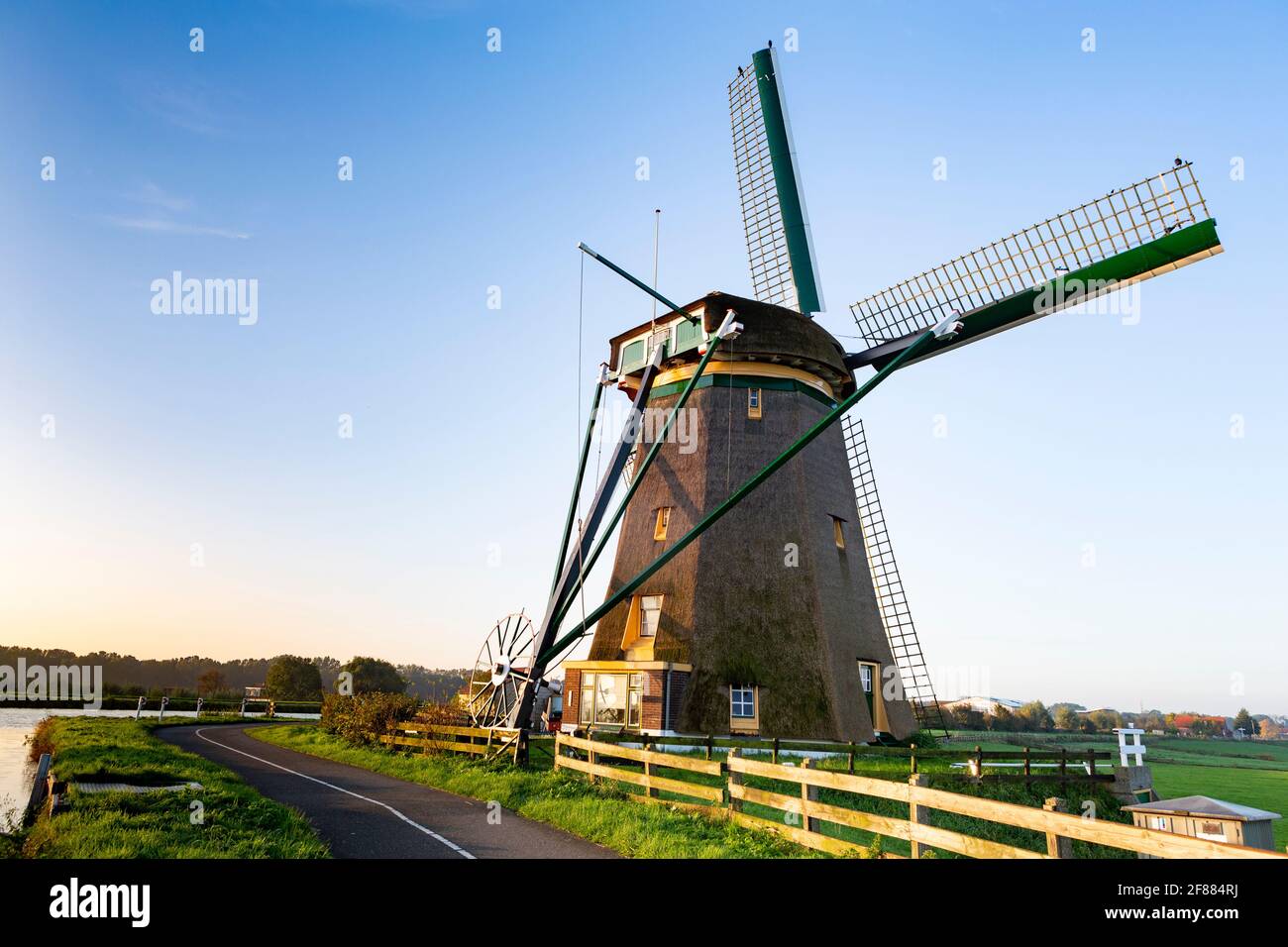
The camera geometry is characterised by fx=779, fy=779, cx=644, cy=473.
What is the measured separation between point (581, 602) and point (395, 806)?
19.8 feet

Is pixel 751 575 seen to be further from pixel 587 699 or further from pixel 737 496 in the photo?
pixel 587 699

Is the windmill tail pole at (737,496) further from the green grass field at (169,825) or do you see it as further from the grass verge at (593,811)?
the green grass field at (169,825)

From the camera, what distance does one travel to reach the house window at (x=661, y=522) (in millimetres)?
20609

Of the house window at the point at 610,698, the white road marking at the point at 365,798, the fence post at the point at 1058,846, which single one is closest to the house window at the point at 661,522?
the house window at the point at 610,698

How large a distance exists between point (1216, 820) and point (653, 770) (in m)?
7.91

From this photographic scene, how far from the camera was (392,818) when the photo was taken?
11.5 metres

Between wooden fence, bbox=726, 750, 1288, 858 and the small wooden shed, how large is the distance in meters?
3.20

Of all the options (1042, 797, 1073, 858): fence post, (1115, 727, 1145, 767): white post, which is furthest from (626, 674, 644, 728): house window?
(1042, 797, 1073, 858): fence post

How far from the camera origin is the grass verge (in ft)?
29.3

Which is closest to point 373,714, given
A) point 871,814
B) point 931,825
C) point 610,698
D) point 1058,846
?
point 610,698
